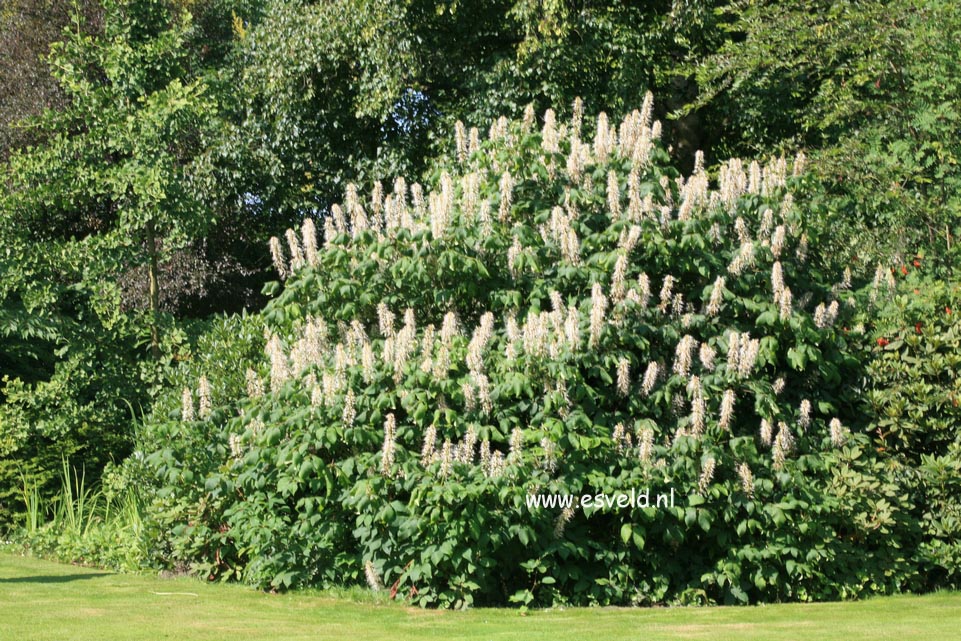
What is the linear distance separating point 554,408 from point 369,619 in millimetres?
2089

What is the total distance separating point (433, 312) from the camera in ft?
31.3

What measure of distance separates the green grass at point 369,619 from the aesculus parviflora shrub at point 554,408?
422 mm

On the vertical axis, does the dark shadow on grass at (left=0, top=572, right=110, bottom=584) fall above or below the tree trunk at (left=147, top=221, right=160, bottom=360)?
below

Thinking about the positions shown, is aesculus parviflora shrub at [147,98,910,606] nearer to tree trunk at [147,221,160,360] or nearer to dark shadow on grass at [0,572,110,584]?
dark shadow on grass at [0,572,110,584]

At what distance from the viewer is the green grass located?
670 centimetres

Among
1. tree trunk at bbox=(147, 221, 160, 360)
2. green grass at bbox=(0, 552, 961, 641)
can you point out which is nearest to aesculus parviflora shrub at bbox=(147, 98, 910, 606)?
green grass at bbox=(0, 552, 961, 641)

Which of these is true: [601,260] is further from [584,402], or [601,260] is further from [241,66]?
[241,66]

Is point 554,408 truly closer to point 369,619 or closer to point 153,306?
point 369,619

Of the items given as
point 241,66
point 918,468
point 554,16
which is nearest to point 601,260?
point 918,468

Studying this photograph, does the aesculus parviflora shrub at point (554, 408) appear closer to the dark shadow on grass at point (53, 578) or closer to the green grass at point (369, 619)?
the green grass at point (369, 619)

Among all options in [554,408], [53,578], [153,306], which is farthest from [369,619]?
[153,306]

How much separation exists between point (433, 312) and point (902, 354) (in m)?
4.00

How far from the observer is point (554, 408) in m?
8.36

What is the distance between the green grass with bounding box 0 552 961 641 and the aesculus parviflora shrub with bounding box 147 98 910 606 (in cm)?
42
